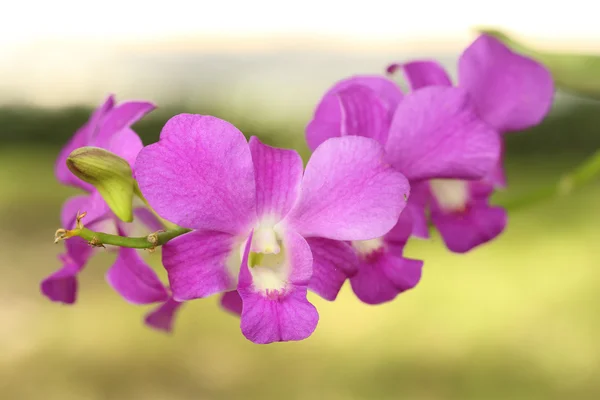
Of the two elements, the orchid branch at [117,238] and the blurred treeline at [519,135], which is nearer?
the orchid branch at [117,238]

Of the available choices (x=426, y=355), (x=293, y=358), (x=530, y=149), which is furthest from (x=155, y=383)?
(x=530, y=149)

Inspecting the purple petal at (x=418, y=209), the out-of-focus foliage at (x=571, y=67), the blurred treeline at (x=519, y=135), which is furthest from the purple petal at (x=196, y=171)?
the blurred treeline at (x=519, y=135)

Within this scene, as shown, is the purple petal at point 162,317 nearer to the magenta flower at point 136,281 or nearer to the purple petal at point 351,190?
the magenta flower at point 136,281

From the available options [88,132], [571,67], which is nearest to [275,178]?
[88,132]

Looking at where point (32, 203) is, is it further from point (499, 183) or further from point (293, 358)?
point (499, 183)

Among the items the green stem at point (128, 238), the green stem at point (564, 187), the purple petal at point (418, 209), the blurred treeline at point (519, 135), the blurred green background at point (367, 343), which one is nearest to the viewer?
the green stem at point (128, 238)
